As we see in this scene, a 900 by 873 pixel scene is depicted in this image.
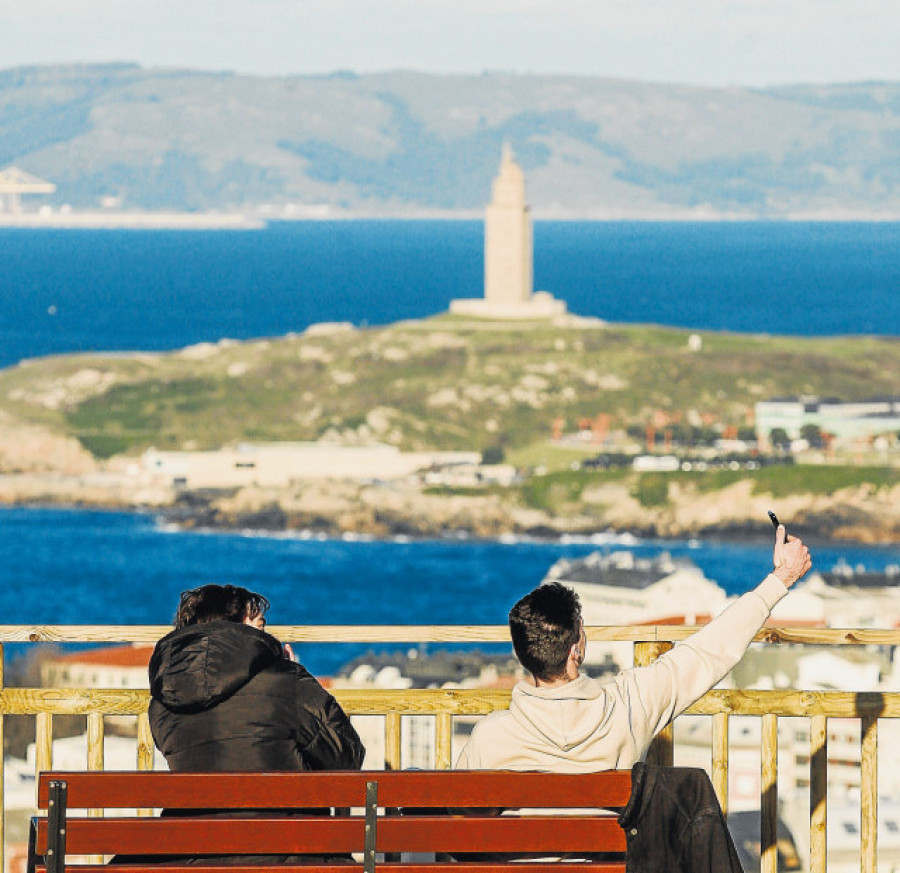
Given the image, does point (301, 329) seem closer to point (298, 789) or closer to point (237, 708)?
point (237, 708)

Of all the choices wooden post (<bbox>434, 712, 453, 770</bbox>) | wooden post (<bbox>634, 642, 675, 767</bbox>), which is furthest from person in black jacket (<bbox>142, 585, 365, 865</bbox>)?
wooden post (<bbox>634, 642, 675, 767</bbox>)

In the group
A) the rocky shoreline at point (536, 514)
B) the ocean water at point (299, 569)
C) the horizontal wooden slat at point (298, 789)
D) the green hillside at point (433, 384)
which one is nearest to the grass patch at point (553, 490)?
the rocky shoreline at point (536, 514)

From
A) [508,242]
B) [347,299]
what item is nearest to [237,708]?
[508,242]

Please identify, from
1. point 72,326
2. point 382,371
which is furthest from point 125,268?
point 382,371

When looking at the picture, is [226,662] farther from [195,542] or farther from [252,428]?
[252,428]

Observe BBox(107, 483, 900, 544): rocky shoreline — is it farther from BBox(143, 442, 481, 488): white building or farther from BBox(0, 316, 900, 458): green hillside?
BBox(0, 316, 900, 458): green hillside
